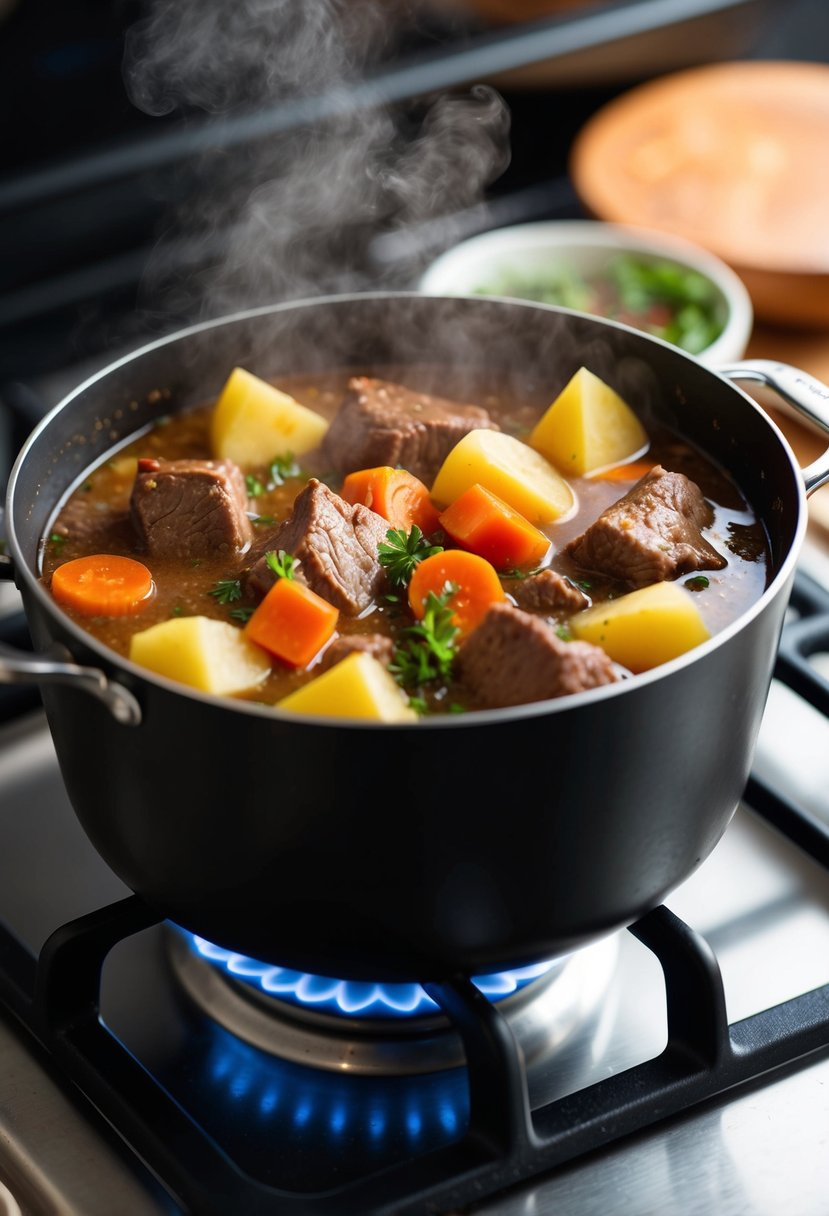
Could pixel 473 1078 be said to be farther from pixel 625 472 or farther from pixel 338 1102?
pixel 625 472

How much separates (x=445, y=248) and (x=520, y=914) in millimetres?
2377

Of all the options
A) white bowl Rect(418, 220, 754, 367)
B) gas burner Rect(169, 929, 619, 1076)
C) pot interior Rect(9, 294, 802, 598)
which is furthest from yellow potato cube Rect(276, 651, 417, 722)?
white bowl Rect(418, 220, 754, 367)

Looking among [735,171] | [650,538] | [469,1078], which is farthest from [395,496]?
[735,171]

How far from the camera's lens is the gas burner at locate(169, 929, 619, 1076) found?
163 cm

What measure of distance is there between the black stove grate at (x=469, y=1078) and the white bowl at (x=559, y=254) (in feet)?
5.27

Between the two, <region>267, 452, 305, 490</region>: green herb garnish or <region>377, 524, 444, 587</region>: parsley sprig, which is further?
<region>267, 452, 305, 490</region>: green herb garnish

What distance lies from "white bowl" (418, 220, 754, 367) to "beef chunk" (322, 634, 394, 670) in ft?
4.61

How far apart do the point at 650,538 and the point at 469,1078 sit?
0.72 m

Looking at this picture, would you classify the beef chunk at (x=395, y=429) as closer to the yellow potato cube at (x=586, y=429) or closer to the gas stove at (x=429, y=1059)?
the yellow potato cube at (x=586, y=429)

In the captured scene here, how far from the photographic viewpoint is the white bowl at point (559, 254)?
288 cm

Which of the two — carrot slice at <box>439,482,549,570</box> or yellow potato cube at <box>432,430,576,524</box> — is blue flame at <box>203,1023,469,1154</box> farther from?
yellow potato cube at <box>432,430,576,524</box>

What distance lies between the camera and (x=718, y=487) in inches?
78.9

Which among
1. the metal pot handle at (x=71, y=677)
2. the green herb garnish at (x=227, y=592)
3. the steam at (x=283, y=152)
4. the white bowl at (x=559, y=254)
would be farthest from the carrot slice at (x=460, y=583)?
the steam at (x=283, y=152)

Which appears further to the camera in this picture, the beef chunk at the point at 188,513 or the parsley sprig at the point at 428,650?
the beef chunk at the point at 188,513
